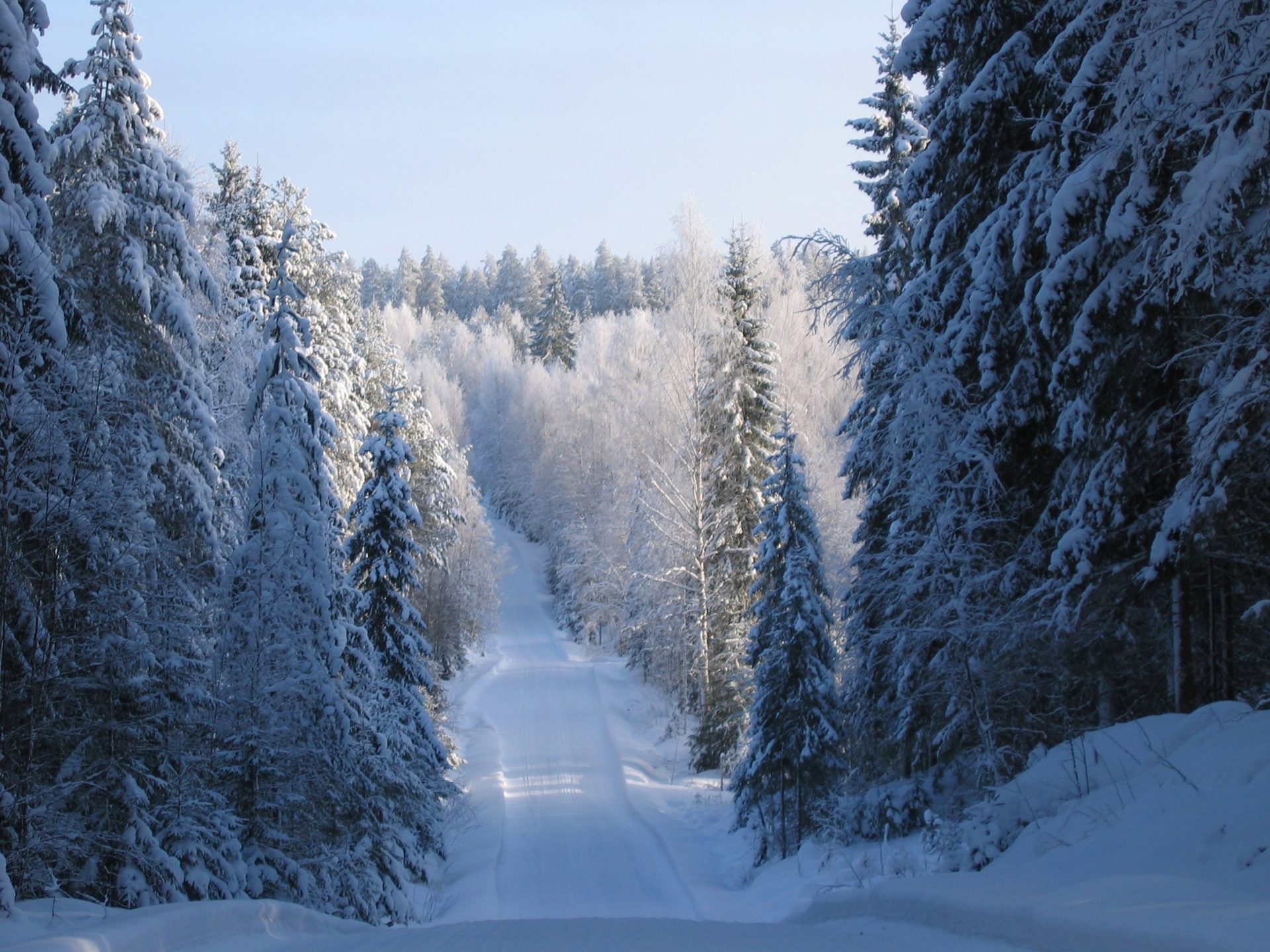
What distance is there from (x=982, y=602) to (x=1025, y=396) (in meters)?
2.47

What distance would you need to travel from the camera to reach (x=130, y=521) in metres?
10.5

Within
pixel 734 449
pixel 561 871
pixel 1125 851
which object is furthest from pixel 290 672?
pixel 734 449

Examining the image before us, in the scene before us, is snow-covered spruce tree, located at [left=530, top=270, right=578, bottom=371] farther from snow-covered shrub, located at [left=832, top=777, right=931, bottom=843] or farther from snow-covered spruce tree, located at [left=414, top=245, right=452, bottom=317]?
snow-covered shrub, located at [left=832, top=777, right=931, bottom=843]

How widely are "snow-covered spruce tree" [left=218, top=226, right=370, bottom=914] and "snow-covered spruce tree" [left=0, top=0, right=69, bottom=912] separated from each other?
326 cm

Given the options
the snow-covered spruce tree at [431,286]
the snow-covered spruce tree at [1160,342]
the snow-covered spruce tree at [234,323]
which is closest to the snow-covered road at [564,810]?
the snow-covered spruce tree at [1160,342]

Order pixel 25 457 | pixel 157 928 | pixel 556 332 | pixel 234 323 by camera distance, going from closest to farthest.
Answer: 1. pixel 157 928
2. pixel 25 457
3. pixel 234 323
4. pixel 556 332

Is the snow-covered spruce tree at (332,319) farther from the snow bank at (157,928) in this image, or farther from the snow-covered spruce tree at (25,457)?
the snow bank at (157,928)

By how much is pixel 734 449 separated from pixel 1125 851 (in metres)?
24.0

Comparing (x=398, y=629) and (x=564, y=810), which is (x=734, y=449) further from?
(x=398, y=629)

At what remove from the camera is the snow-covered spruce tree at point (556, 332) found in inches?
3866

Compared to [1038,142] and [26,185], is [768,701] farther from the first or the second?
[26,185]

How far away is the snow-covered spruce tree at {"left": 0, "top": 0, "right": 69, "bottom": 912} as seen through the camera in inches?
322

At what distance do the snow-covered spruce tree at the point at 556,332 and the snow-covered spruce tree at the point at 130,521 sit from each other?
8115 centimetres

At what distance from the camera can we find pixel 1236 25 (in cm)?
649
